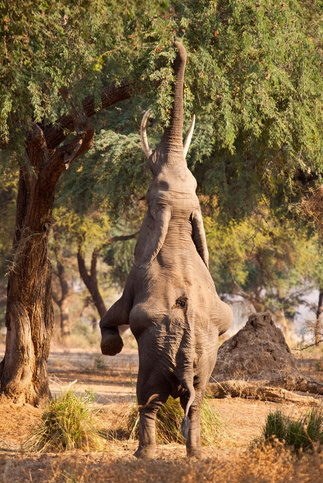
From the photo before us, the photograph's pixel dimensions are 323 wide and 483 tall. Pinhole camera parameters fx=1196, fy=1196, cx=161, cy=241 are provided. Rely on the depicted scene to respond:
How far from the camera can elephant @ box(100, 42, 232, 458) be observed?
35.5ft

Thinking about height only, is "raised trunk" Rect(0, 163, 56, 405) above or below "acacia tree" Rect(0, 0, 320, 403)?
below

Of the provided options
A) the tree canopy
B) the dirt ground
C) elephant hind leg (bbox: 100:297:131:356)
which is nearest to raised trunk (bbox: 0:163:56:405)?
the dirt ground

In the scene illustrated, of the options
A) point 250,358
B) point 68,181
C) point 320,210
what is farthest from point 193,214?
point 68,181

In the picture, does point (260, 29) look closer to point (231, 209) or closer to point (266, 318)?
point (266, 318)

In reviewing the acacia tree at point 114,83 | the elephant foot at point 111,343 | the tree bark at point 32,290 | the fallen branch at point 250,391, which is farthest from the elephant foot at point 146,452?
the fallen branch at point 250,391

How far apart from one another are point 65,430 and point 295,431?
2.66 metres

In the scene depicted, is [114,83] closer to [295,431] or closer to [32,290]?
[32,290]

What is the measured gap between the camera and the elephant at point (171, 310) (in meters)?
10.8

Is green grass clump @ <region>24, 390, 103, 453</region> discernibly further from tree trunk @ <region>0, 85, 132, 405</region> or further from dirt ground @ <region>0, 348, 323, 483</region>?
tree trunk @ <region>0, 85, 132, 405</region>

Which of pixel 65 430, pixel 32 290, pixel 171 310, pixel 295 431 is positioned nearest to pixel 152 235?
pixel 171 310

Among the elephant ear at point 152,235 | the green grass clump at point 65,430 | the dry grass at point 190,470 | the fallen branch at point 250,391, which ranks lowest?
the dry grass at point 190,470

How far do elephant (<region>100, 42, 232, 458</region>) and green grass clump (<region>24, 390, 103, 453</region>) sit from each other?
153cm

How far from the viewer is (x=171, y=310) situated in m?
10.8

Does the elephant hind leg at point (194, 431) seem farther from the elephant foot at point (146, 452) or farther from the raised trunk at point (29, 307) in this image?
the raised trunk at point (29, 307)
